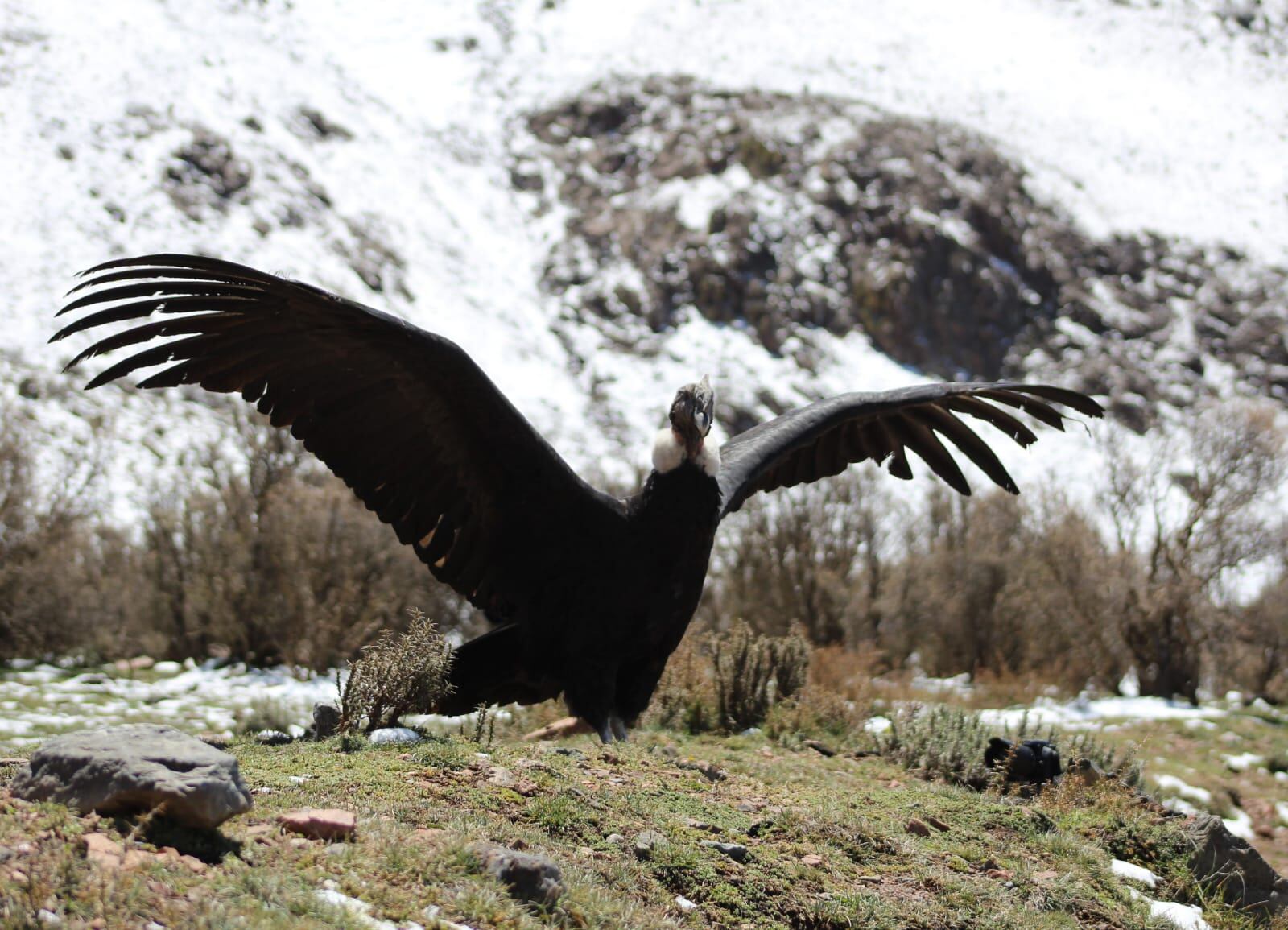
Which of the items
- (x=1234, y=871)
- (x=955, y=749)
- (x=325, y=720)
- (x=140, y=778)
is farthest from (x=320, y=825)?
(x=955, y=749)

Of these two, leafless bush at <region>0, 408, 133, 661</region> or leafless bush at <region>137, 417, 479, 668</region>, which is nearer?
leafless bush at <region>0, 408, 133, 661</region>

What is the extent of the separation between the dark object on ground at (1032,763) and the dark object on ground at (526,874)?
4196 millimetres

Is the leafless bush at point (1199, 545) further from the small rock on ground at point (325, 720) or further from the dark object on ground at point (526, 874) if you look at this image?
the dark object on ground at point (526, 874)

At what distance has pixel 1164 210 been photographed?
66312 mm

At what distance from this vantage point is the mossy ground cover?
294 centimetres

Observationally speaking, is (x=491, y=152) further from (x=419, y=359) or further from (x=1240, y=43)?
(x=419, y=359)

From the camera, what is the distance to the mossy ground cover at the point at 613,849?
294 cm

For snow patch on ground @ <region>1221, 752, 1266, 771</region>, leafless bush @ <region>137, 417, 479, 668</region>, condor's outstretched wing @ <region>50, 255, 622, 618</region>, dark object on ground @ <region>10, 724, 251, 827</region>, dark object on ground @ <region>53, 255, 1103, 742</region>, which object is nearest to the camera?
dark object on ground @ <region>10, 724, 251, 827</region>

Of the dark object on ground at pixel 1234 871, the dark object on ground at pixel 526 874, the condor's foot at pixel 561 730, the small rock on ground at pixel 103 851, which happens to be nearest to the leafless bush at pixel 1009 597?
the condor's foot at pixel 561 730

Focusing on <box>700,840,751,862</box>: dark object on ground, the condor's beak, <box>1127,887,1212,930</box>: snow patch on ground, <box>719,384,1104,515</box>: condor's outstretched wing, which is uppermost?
<box>719,384,1104,515</box>: condor's outstretched wing

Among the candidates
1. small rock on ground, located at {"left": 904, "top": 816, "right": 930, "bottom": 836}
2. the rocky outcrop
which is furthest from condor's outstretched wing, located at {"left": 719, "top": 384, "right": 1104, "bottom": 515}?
the rocky outcrop

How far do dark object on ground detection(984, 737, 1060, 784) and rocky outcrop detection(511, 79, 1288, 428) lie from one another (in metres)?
46.9

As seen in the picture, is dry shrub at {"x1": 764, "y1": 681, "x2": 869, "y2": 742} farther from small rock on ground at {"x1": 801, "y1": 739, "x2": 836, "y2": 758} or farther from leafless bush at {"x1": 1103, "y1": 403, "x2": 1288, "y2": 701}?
leafless bush at {"x1": 1103, "y1": 403, "x2": 1288, "y2": 701}

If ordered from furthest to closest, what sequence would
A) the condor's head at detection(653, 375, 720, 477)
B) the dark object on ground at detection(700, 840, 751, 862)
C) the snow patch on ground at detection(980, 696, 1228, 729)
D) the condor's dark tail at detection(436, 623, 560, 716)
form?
1. the snow patch on ground at detection(980, 696, 1228, 729)
2. the condor's dark tail at detection(436, 623, 560, 716)
3. the condor's head at detection(653, 375, 720, 477)
4. the dark object on ground at detection(700, 840, 751, 862)
